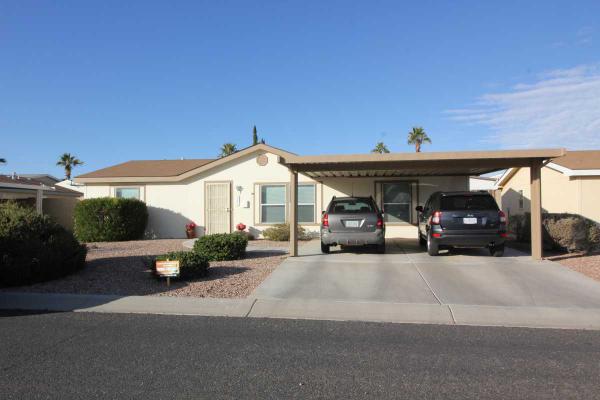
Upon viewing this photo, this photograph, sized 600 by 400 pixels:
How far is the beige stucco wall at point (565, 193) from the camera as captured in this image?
16078 millimetres

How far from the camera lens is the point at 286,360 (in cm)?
461

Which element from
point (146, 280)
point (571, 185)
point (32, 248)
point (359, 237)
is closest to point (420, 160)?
point (359, 237)

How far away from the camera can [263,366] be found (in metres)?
4.44

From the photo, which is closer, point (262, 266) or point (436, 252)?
point (262, 266)

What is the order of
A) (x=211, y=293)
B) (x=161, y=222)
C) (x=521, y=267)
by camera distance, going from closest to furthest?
1. (x=211, y=293)
2. (x=521, y=267)
3. (x=161, y=222)

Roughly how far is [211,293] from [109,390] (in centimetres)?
388

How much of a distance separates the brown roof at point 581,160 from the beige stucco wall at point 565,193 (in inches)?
18.2

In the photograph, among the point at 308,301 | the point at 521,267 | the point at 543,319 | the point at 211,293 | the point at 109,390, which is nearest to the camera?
the point at 109,390

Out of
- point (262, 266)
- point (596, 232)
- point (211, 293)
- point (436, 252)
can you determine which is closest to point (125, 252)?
point (262, 266)

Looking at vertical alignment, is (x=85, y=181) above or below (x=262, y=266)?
above

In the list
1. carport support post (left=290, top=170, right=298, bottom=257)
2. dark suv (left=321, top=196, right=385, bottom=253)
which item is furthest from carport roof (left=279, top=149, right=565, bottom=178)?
dark suv (left=321, top=196, right=385, bottom=253)

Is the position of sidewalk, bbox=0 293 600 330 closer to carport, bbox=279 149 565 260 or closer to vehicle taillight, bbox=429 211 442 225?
vehicle taillight, bbox=429 211 442 225

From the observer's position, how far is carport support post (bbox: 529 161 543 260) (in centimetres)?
1071

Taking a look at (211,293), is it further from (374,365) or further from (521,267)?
(521,267)
